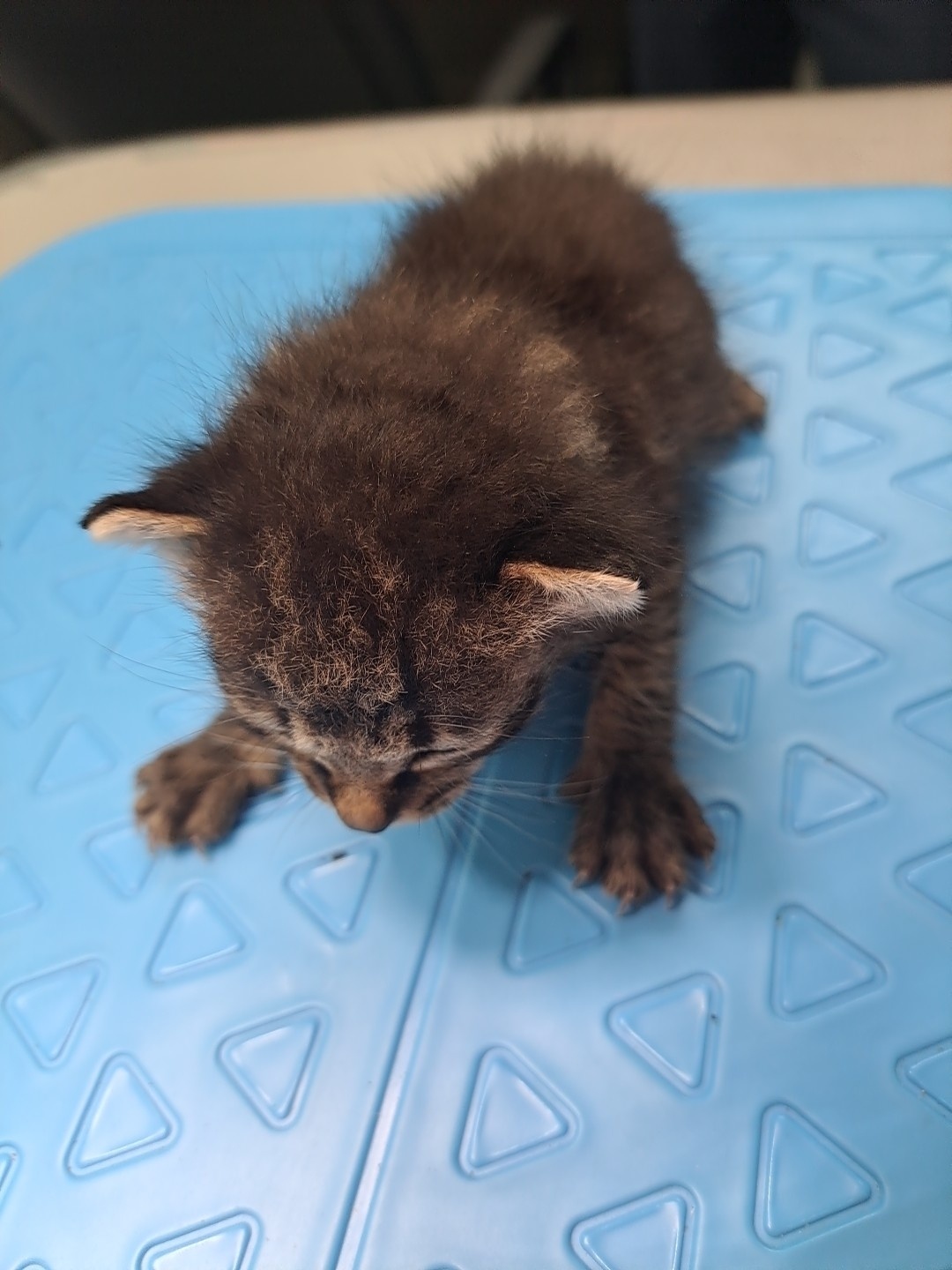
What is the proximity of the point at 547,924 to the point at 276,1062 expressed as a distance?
38cm

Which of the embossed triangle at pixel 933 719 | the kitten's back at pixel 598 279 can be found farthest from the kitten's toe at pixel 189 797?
the embossed triangle at pixel 933 719

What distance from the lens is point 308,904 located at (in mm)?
1306

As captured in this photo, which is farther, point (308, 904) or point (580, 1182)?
point (308, 904)

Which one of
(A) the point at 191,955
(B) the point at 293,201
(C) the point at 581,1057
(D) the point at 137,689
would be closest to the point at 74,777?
(D) the point at 137,689

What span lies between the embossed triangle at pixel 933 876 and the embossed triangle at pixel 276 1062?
784 mm

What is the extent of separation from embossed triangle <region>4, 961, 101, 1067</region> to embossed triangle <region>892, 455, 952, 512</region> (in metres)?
1.45

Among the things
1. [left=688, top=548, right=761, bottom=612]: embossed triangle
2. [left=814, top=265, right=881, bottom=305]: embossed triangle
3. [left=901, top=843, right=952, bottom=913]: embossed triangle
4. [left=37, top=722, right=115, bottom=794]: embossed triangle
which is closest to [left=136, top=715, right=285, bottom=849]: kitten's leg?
[left=37, top=722, right=115, bottom=794]: embossed triangle

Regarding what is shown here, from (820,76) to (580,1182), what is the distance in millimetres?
2115

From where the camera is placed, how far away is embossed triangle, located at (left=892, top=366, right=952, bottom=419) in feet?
5.44

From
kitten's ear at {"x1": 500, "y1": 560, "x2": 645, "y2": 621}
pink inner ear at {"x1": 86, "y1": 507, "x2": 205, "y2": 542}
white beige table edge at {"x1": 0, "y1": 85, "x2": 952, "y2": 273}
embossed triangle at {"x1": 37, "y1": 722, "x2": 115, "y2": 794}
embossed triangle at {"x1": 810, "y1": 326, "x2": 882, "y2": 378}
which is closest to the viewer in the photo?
kitten's ear at {"x1": 500, "y1": 560, "x2": 645, "y2": 621}

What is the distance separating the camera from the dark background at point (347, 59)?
206 centimetres

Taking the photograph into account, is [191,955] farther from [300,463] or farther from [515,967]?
[300,463]

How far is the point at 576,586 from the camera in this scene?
0.83 m

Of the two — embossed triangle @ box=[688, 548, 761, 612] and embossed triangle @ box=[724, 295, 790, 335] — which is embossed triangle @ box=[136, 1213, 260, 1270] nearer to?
embossed triangle @ box=[688, 548, 761, 612]
